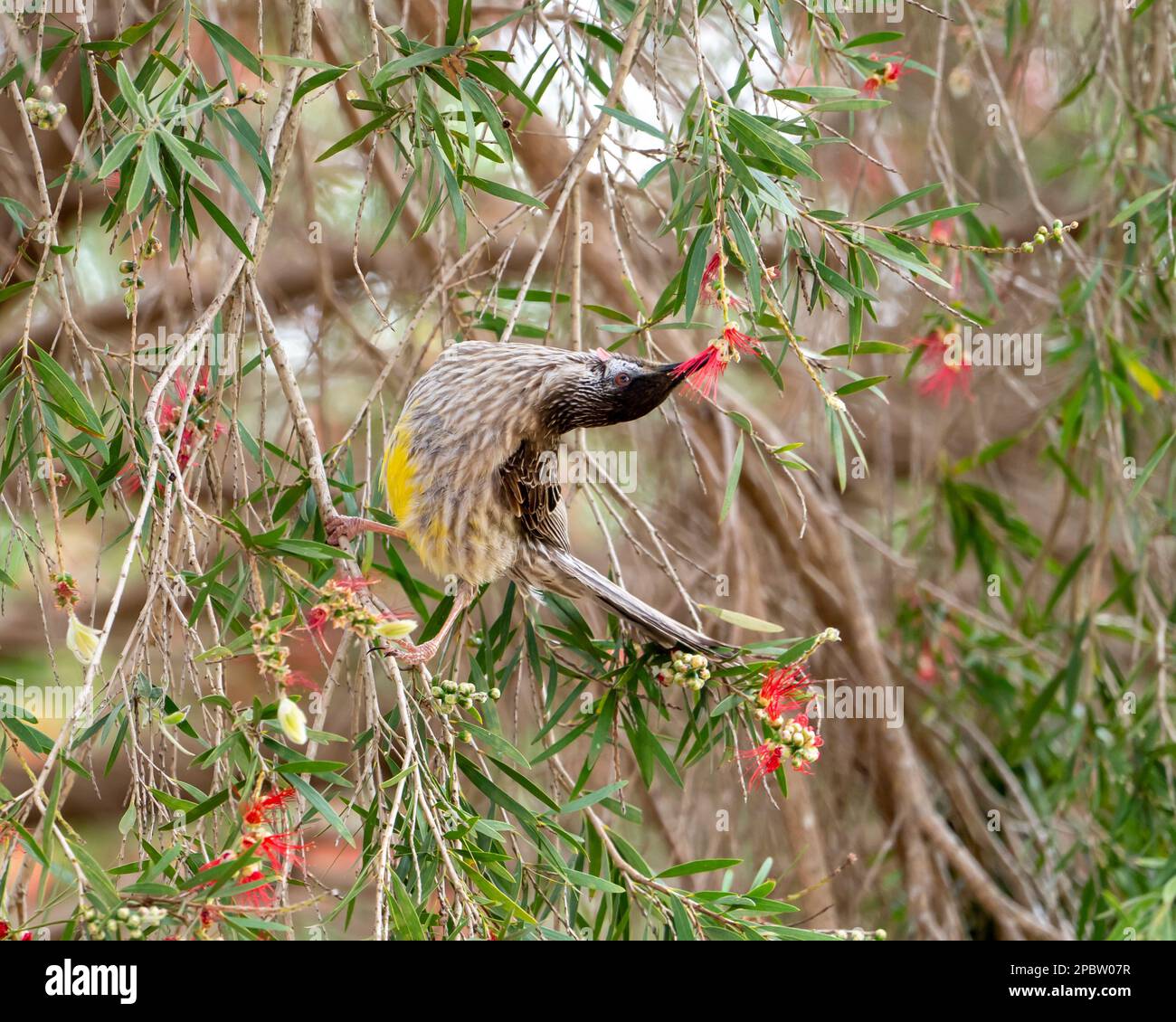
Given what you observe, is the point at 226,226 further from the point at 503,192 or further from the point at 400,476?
the point at 400,476

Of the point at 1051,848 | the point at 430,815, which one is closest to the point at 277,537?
the point at 430,815

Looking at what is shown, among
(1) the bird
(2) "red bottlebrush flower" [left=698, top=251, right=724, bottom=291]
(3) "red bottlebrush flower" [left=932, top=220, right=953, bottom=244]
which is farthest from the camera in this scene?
(3) "red bottlebrush flower" [left=932, top=220, right=953, bottom=244]

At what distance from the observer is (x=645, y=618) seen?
6.60ft

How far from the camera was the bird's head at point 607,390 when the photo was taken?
6.67 feet

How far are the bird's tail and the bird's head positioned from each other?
30 centimetres

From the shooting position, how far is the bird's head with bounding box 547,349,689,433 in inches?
80.0

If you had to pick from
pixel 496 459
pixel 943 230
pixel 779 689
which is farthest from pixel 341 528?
pixel 943 230

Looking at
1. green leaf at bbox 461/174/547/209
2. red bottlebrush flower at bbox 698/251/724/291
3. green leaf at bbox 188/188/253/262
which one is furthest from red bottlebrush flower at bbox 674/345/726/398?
green leaf at bbox 188/188/253/262

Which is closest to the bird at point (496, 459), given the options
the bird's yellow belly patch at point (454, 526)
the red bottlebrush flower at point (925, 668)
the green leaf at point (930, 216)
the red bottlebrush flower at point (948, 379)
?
the bird's yellow belly patch at point (454, 526)

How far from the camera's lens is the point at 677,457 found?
3.97 metres

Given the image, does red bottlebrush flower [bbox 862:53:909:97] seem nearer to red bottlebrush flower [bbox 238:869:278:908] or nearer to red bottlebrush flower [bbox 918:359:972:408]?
red bottlebrush flower [bbox 918:359:972:408]

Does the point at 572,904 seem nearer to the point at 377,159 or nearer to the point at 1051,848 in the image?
the point at 377,159

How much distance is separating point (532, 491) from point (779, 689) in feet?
2.08
